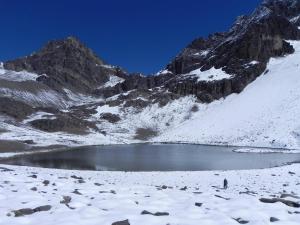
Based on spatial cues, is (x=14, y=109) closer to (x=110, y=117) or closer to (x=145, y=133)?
(x=110, y=117)

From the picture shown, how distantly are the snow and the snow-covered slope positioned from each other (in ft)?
63.6

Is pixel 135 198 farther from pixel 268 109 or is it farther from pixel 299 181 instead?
pixel 268 109

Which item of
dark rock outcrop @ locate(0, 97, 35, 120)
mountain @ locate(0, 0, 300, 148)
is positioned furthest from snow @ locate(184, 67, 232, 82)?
dark rock outcrop @ locate(0, 97, 35, 120)

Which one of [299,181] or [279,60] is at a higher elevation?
[279,60]

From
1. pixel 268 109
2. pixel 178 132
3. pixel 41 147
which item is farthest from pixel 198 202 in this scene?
pixel 178 132

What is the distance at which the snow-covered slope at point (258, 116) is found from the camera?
299ft

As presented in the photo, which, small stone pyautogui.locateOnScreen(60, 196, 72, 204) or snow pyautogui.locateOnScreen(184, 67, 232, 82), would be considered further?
snow pyautogui.locateOnScreen(184, 67, 232, 82)

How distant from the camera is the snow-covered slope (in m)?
91.1

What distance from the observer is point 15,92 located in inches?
7490

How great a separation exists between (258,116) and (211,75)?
70.7m

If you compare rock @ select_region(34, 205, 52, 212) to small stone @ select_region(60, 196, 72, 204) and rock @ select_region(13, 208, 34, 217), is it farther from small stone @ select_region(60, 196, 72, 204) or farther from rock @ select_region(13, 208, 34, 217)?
small stone @ select_region(60, 196, 72, 204)

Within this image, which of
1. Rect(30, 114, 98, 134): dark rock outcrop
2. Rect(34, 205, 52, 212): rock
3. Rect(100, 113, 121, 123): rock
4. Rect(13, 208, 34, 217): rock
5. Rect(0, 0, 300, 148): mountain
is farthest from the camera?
Rect(100, 113, 121, 123): rock

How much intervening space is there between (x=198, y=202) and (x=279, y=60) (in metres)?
160

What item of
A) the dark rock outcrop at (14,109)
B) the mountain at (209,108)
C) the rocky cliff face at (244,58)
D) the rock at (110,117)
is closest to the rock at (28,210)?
the mountain at (209,108)
